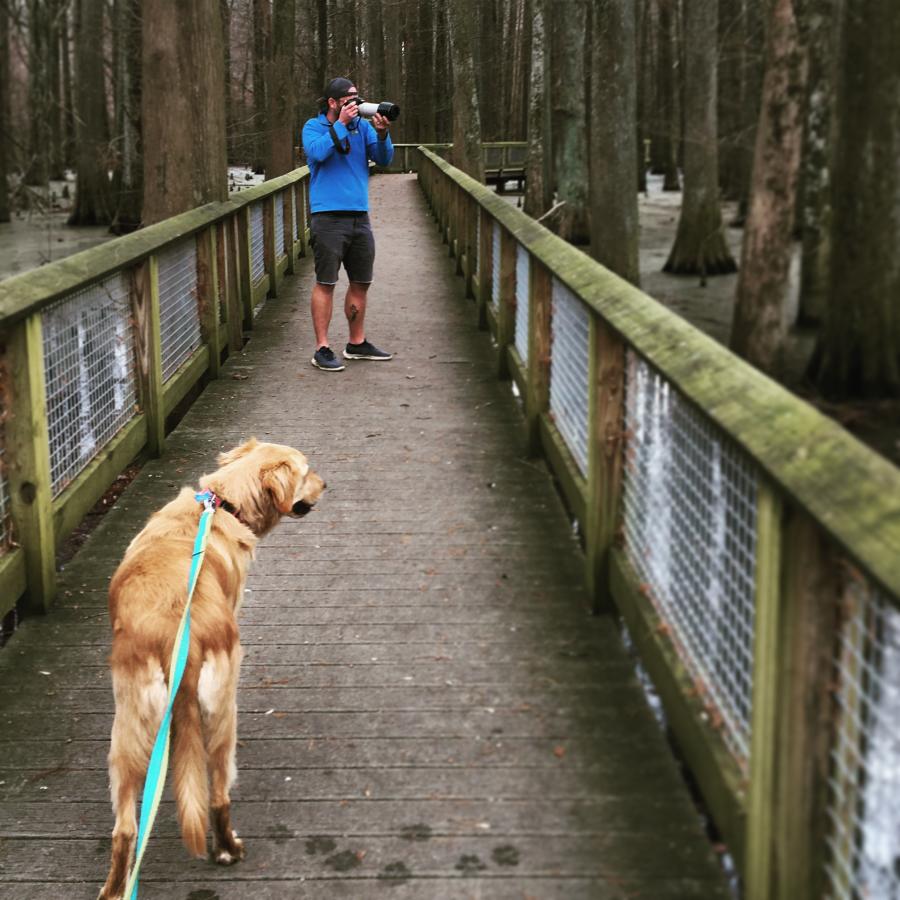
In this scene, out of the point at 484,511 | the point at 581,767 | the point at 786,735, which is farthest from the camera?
the point at 484,511

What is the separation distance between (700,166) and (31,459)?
1717 cm

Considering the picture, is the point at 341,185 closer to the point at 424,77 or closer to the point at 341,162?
the point at 341,162

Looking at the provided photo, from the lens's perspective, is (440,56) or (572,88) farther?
(440,56)

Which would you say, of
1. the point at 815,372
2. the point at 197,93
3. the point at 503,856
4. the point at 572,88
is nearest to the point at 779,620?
the point at 503,856

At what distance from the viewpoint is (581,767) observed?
13.2 ft

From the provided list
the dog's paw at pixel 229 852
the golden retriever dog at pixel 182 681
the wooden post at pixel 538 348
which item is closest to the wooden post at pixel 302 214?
the wooden post at pixel 538 348

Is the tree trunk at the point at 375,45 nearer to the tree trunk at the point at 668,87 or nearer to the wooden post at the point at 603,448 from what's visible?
the tree trunk at the point at 668,87

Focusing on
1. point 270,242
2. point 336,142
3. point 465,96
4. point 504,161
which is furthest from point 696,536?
point 504,161

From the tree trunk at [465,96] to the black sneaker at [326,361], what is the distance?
64.2ft

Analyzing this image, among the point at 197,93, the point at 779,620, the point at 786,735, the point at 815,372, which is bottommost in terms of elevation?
the point at 815,372

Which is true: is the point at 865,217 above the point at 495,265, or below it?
above

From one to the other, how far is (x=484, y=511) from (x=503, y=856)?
10.7 feet

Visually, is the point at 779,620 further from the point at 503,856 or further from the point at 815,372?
the point at 815,372

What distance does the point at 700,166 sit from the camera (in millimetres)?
20812
